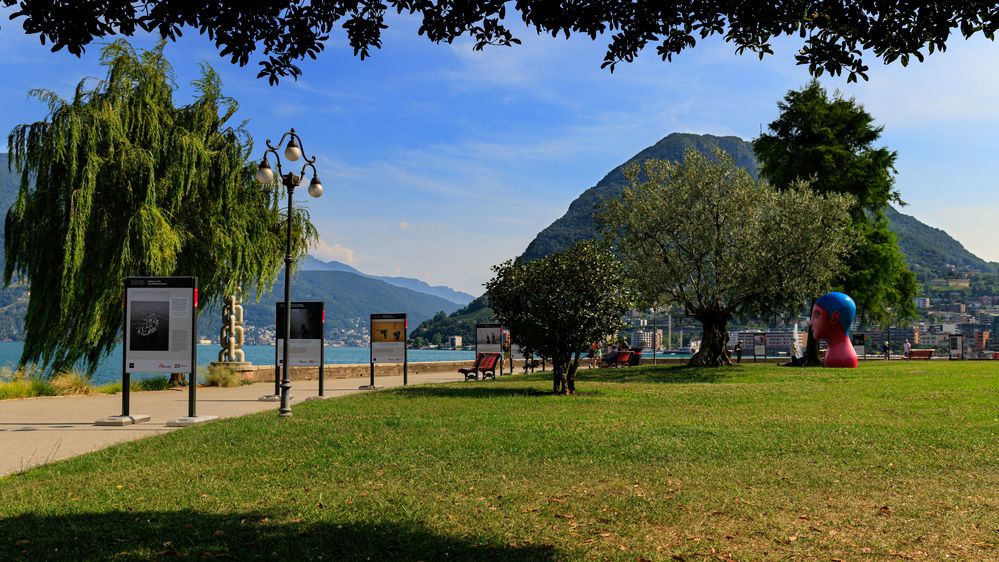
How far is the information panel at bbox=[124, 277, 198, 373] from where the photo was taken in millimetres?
14438

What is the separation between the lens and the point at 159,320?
1452 cm

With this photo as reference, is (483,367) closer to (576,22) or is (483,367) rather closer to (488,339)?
(488,339)

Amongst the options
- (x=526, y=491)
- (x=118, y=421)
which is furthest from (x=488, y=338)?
(x=526, y=491)

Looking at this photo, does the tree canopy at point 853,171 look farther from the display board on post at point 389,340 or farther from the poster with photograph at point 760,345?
the display board on post at point 389,340

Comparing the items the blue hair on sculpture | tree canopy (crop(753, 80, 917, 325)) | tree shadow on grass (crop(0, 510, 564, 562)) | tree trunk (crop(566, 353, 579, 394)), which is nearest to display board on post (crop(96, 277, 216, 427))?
tree shadow on grass (crop(0, 510, 564, 562))

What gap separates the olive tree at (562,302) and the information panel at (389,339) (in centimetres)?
665

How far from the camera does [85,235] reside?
22.6 metres

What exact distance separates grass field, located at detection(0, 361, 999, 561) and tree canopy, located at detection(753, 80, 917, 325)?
30.3 meters

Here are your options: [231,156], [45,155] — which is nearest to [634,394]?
[231,156]

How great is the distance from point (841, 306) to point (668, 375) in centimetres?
1070

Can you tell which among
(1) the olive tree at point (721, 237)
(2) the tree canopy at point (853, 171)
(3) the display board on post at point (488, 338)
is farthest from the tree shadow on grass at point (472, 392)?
(2) the tree canopy at point (853, 171)

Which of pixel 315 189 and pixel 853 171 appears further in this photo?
pixel 853 171

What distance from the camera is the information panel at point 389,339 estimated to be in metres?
27.1

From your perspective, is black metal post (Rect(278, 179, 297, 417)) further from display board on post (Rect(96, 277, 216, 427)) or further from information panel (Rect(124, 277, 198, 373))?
information panel (Rect(124, 277, 198, 373))
